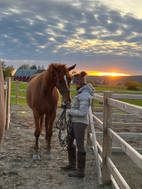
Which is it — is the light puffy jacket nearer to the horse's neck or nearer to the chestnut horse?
the chestnut horse

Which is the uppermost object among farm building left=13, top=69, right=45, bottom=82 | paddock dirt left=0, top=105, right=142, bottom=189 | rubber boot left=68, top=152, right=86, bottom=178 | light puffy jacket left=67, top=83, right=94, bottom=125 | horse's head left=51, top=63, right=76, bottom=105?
farm building left=13, top=69, right=45, bottom=82

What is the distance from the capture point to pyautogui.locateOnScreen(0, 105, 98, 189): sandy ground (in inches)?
122

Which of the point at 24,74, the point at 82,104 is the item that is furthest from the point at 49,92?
the point at 24,74

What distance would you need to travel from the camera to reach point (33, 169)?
143 inches

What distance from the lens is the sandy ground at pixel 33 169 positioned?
10.2ft

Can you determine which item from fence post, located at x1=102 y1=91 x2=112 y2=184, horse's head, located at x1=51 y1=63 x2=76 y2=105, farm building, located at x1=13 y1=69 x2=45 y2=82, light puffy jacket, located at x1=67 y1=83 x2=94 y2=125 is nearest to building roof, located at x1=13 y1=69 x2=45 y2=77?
Answer: farm building, located at x1=13 y1=69 x2=45 y2=82

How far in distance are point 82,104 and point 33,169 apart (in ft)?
5.36

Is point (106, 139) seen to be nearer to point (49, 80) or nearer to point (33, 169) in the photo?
point (33, 169)

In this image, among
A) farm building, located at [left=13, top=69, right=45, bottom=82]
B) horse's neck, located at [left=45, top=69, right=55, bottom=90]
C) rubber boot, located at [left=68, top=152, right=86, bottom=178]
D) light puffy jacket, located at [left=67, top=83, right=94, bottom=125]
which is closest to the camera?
light puffy jacket, located at [left=67, top=83, right=94, bottom=125]

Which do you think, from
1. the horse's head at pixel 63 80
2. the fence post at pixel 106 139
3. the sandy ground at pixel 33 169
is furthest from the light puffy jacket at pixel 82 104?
the sandy ground at pixel 33 169

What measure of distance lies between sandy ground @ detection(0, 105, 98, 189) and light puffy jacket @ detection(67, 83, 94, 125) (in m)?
1.03

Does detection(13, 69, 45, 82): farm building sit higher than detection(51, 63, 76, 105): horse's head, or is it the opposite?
detection(13, 69, 45, 82): farm building

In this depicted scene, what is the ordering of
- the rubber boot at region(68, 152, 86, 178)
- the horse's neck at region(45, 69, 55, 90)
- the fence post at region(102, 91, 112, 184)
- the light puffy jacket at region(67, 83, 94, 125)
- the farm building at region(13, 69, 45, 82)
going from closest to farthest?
the fence post at region(102, 91, 112, 184) → the light puffy jacket at region(67, 83, 94, 125) → the rubber boot at region(68, 152, 86, 178) → the horse's neck at region(45, 69, 55, 90) → the farm building at region(13, 69, 45, 82)

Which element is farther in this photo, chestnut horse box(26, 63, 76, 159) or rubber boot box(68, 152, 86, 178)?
chestnut horse box(26, 63, 76, 159)
